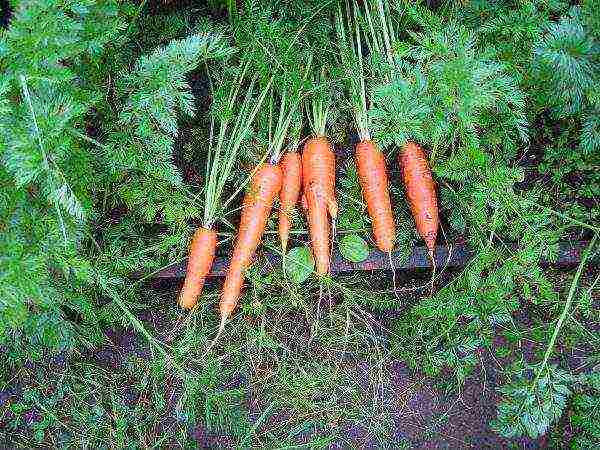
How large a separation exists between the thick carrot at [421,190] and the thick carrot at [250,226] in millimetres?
366

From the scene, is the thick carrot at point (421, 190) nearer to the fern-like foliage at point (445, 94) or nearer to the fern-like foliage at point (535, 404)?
the fern-like foliage at point (445, 94)

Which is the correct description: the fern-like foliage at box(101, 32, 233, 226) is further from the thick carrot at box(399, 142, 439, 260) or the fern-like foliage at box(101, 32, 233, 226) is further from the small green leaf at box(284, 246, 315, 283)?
the thick carrot at box(399, 142, 439, 260)

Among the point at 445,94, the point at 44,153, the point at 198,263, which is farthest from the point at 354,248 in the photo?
the point at 44,153

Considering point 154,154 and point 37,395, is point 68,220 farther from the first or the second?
point 37,395

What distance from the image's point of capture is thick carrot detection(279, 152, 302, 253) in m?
1.80

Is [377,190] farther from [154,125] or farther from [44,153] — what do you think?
[44,153]

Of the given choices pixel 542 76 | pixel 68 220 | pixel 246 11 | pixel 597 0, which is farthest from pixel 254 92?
pixel 597 0

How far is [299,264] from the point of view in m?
1.84

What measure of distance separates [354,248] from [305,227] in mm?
181

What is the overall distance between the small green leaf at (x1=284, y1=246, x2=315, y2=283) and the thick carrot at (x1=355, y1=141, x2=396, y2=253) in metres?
0.21

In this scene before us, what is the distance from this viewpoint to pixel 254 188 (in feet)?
5.83

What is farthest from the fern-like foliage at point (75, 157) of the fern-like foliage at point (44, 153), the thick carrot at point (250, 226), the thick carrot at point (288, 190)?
the thick carrot at point (288, 190)

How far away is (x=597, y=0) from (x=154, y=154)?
1.13m

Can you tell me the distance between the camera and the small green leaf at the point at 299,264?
1.83 metres
